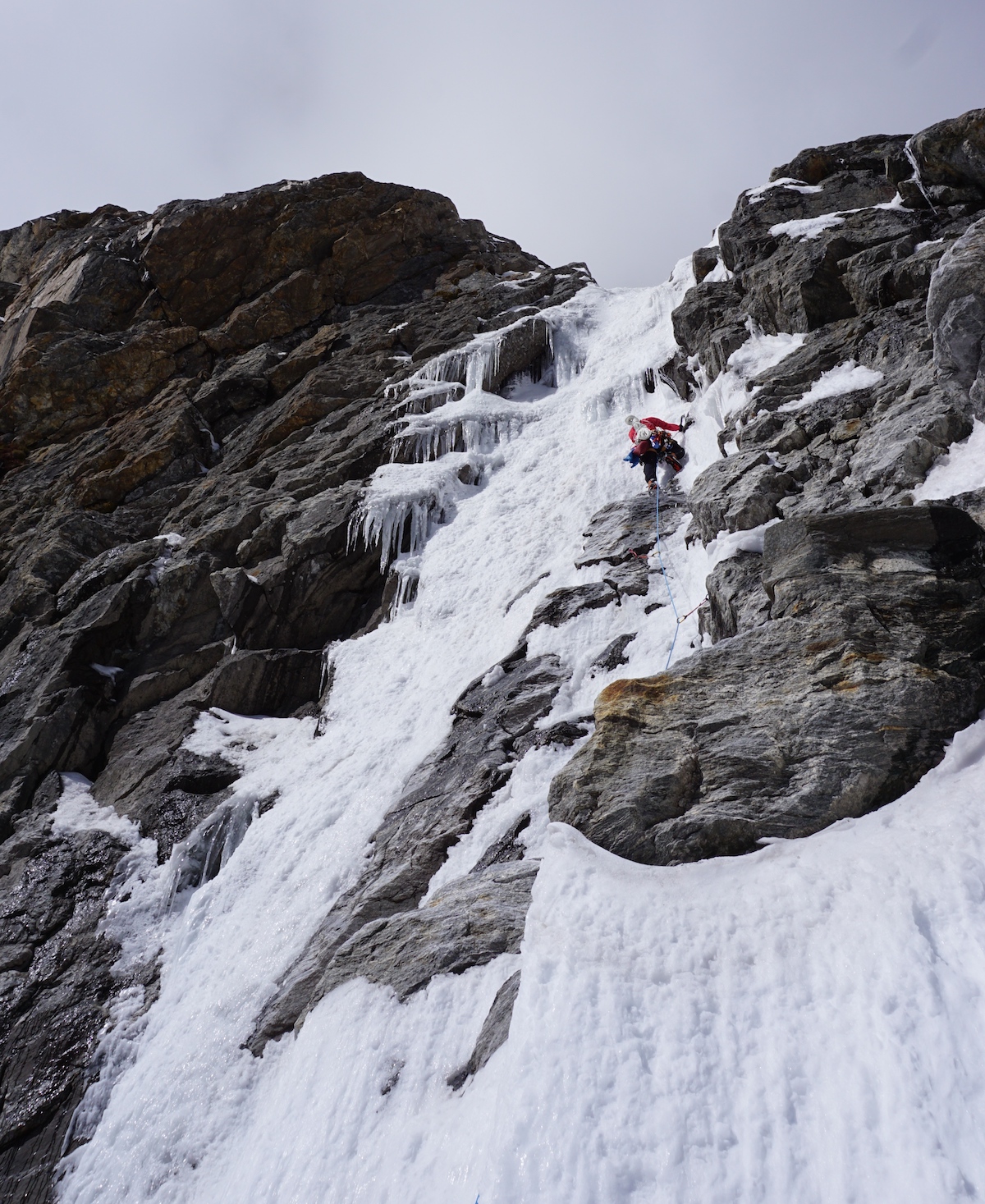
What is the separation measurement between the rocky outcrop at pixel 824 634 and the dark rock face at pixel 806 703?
0.01 metres

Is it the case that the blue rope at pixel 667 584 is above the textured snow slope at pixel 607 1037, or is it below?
above

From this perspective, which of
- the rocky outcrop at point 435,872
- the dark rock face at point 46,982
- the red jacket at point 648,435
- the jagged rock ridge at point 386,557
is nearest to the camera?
the jagged rock ridge at point 386,557

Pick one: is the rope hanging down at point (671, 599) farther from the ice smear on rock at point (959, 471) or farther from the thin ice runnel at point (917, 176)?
the thin ice runnel at point (917, 176)

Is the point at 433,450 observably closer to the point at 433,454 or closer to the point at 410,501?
the point at 433,454

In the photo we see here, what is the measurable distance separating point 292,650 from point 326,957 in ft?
26.9

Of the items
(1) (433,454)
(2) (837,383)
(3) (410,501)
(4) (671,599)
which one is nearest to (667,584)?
(4) (671,599)

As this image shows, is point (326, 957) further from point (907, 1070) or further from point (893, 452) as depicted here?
point (893, 452)

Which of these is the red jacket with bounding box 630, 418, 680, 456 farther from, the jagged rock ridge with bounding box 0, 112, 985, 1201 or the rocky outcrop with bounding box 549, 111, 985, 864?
the rocky outcrop with bounding box 549, 111, 985, 864

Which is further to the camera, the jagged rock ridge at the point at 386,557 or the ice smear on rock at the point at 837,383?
the ice smear on rock at the point at 837,383

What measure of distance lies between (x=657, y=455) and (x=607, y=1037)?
33.7 ft

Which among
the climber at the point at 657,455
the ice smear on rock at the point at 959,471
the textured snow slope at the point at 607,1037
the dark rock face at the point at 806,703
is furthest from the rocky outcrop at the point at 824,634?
the climber at the point at 657,455

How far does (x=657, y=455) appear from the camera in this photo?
12641 mm

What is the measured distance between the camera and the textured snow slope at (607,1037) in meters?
3.20

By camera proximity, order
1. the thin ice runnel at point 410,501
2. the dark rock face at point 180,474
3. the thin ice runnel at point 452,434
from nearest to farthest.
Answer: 1. the dark rock face at point 180,474
2. the thin ice runnel at point 410,501
3. the thin ice runnel at point 452,434
